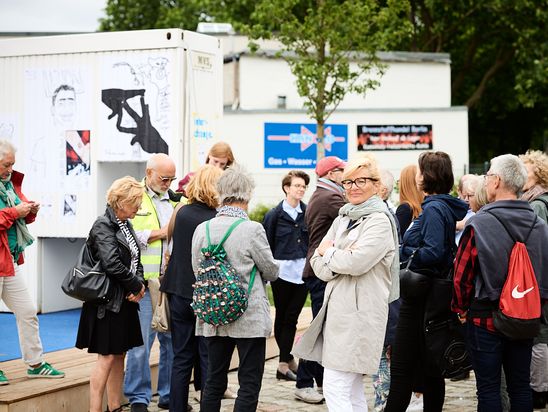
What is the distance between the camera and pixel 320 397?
768 centimetres

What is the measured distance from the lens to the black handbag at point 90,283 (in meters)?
6.26

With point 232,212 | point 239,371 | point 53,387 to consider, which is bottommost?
point 53,387

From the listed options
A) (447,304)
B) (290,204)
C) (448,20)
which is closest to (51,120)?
(290,204)

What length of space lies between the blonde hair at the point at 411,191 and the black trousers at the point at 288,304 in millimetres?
1826

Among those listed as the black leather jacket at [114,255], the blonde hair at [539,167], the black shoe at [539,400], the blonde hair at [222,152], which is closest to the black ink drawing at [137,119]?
the blonde hair at [222,152]

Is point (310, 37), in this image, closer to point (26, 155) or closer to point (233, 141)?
point (233, 141)

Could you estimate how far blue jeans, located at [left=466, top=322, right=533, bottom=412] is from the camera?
5551 mm

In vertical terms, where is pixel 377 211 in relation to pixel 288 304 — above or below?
above

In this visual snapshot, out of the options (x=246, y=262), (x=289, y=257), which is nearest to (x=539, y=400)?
(x=289, y=257)

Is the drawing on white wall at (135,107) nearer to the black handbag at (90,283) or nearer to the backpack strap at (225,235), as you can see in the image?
the black handbag at (90,283)

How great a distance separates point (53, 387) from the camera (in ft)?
21.8

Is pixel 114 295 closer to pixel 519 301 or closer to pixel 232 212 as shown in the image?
pixel 232 212

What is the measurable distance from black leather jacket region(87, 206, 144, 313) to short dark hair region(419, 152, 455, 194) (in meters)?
2.17

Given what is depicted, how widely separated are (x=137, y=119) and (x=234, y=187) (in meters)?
3.61
